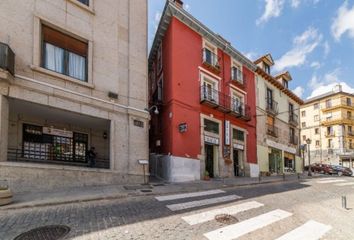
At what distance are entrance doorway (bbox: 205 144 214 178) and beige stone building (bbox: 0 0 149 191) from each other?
5.67 m

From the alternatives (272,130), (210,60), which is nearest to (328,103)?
(272,130)

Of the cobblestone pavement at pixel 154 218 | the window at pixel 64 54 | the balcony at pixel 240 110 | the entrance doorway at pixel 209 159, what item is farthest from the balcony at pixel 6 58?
the balcony at pixel 240 110

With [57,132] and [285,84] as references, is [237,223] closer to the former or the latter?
[57,132]

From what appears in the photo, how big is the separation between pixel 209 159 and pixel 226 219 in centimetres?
1158

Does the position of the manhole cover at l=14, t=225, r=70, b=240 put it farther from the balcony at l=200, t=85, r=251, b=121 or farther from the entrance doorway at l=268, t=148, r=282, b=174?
the entrance doorway at l=268, t=148, r=282, b=174

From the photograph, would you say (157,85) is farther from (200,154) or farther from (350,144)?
(350,144)

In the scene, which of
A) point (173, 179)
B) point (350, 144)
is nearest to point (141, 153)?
point (173, 179)

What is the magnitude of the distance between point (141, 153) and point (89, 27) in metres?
6.79

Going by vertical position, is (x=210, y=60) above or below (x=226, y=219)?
above

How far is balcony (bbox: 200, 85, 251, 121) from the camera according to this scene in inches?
732

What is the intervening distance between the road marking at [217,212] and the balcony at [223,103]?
32.2 feet

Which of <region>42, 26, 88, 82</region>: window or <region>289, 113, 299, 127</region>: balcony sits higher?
<region>42, 26, 88, 82</region>: window

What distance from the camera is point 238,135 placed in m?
21.8

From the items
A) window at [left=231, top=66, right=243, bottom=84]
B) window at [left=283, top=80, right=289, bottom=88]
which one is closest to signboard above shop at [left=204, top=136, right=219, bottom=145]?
window at [left=231, top=66, right=243, bottom=84]
